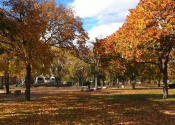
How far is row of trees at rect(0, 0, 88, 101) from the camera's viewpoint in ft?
57.7

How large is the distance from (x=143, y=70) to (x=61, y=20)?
463 inches

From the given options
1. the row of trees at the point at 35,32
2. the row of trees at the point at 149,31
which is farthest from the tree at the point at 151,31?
the row of trees at the point at 35,32

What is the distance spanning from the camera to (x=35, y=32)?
737 inches

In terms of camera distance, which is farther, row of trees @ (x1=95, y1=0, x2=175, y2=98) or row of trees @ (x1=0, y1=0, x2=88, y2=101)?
row of trees @ (x1=95, y1=0, x2=175, y2=98)

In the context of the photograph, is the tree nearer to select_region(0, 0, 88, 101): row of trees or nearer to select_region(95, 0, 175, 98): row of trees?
select_region(95, 0, 175, 98): row of trees

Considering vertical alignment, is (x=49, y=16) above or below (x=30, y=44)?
above

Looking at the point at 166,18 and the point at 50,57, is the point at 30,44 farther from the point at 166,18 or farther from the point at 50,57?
the point at 166,18

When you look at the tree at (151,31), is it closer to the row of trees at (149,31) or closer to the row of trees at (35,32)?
the row of trees at (149,31)

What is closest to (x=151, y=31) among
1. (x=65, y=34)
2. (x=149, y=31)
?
(x=149, y=31)

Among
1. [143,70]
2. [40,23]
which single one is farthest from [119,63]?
[40,23]

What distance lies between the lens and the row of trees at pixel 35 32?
17.6 m

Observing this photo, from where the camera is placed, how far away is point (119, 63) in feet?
85.9

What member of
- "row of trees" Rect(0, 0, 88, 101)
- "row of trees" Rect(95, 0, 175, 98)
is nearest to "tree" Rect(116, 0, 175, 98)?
"row of trees" Rect(95, 0, 175, 98)

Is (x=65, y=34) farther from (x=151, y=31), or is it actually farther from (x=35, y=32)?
(x=151, y=31)
